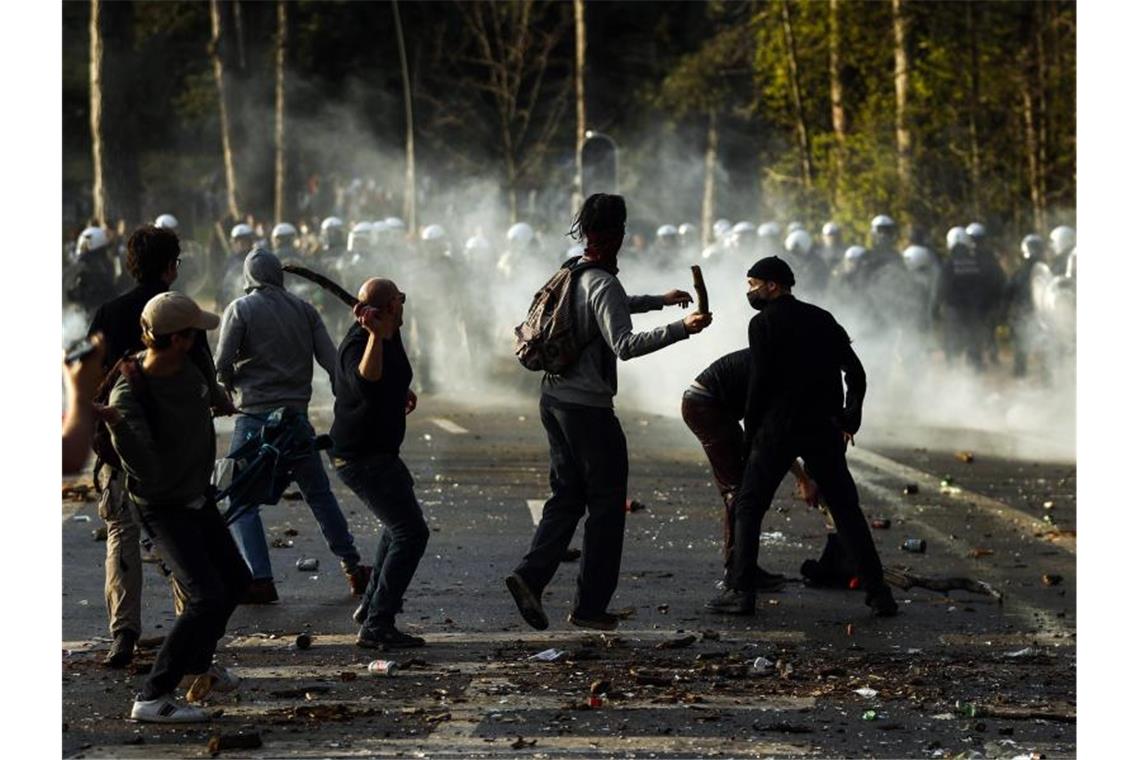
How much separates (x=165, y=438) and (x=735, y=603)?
3182mm

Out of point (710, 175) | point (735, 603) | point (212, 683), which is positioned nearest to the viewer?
point (212, 683)

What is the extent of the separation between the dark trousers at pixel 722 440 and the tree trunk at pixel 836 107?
23.0 meters

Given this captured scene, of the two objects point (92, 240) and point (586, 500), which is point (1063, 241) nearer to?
point (92, 240)

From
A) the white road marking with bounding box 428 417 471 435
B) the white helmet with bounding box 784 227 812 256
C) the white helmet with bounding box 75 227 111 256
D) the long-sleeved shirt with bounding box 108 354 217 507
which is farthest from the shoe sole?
the white helmet with bounding box 784 227 812 256

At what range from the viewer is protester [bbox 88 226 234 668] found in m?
8.34

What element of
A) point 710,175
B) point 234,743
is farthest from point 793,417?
point 710,175

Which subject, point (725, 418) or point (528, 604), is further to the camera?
point (725, 418)

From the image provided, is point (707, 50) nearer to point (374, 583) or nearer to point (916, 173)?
point (916, 173)

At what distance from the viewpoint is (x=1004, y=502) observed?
13820mm

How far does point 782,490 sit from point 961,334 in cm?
924

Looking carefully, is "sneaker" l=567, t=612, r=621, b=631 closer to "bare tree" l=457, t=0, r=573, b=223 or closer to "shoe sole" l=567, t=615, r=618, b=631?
"shoe sole" l=567, t=615, r=618, b=631

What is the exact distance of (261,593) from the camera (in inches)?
385

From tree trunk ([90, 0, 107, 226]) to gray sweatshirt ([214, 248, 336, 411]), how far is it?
22809mm

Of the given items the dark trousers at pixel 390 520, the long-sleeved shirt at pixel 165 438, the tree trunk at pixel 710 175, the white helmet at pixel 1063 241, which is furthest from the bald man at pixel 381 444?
the tree trunk at pixel 710 175
